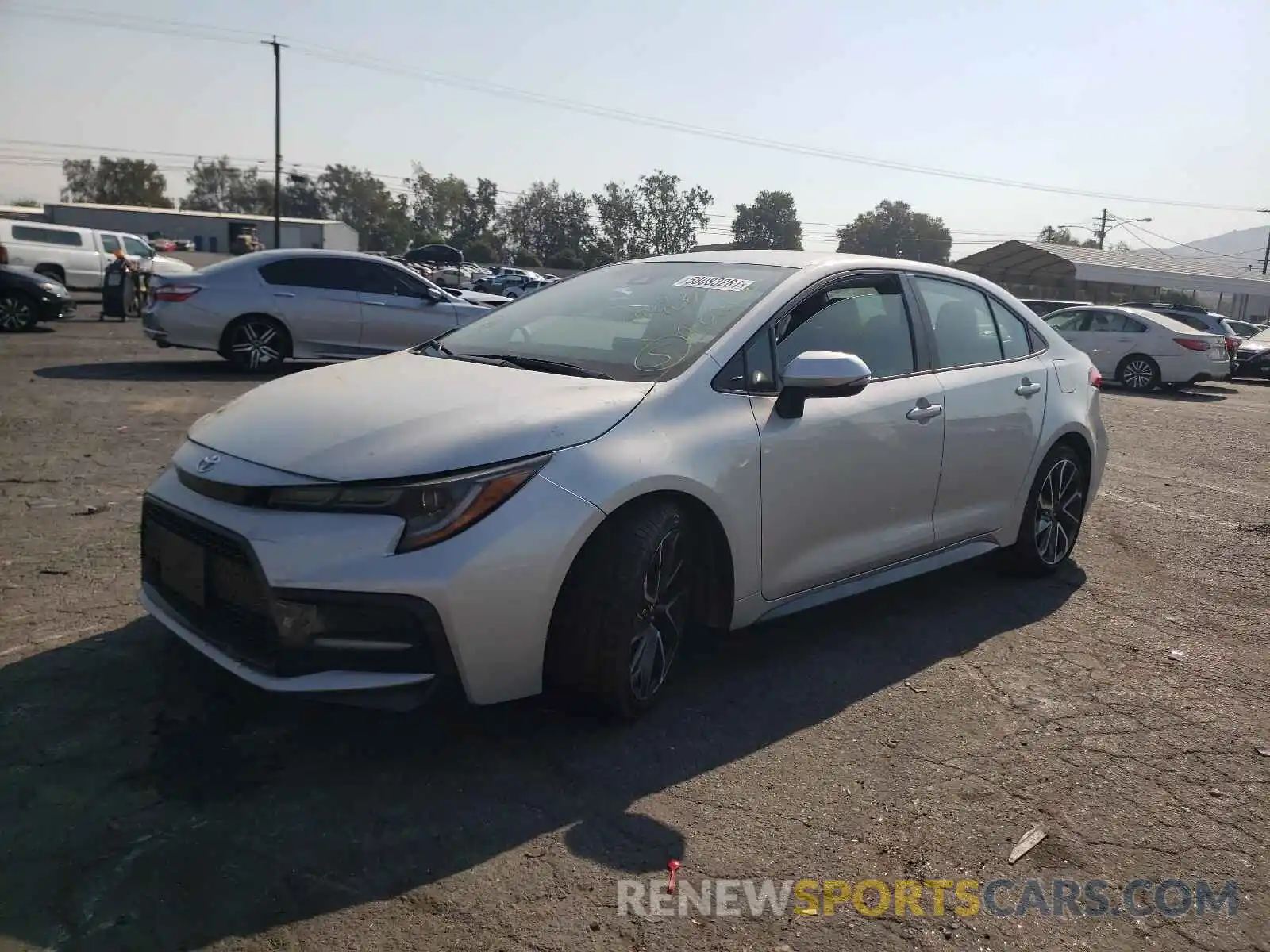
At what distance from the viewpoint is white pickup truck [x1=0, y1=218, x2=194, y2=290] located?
75.0 ft

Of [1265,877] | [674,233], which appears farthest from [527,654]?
[674,233]

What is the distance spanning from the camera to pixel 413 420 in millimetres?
3256

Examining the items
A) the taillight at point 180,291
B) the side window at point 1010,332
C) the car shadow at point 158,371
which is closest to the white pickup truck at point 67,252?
the car shadow at point 158,371

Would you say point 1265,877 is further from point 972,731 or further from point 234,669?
point 234,669

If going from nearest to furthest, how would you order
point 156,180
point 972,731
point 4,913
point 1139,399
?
point 4,913 < point 972,731 < point 1139,399 < point 156,180

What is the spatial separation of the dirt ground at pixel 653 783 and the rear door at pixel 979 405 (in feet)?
1.73

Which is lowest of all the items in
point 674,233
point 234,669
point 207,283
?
point 234,669

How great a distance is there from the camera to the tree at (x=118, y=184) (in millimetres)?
107438

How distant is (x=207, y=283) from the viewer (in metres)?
11.5

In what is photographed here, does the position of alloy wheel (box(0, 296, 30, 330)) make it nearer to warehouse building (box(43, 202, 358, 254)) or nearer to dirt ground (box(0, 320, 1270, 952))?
dirt ground (box(0, 320, 1270, 952))

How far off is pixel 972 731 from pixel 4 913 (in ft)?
9.52

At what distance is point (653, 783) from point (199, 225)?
79.2 meters

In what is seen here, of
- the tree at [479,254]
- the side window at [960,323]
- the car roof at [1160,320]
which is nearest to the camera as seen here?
the side window at [960,323]

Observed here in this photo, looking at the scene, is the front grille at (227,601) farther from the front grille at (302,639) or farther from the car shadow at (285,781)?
the car shadow at (285,781)
